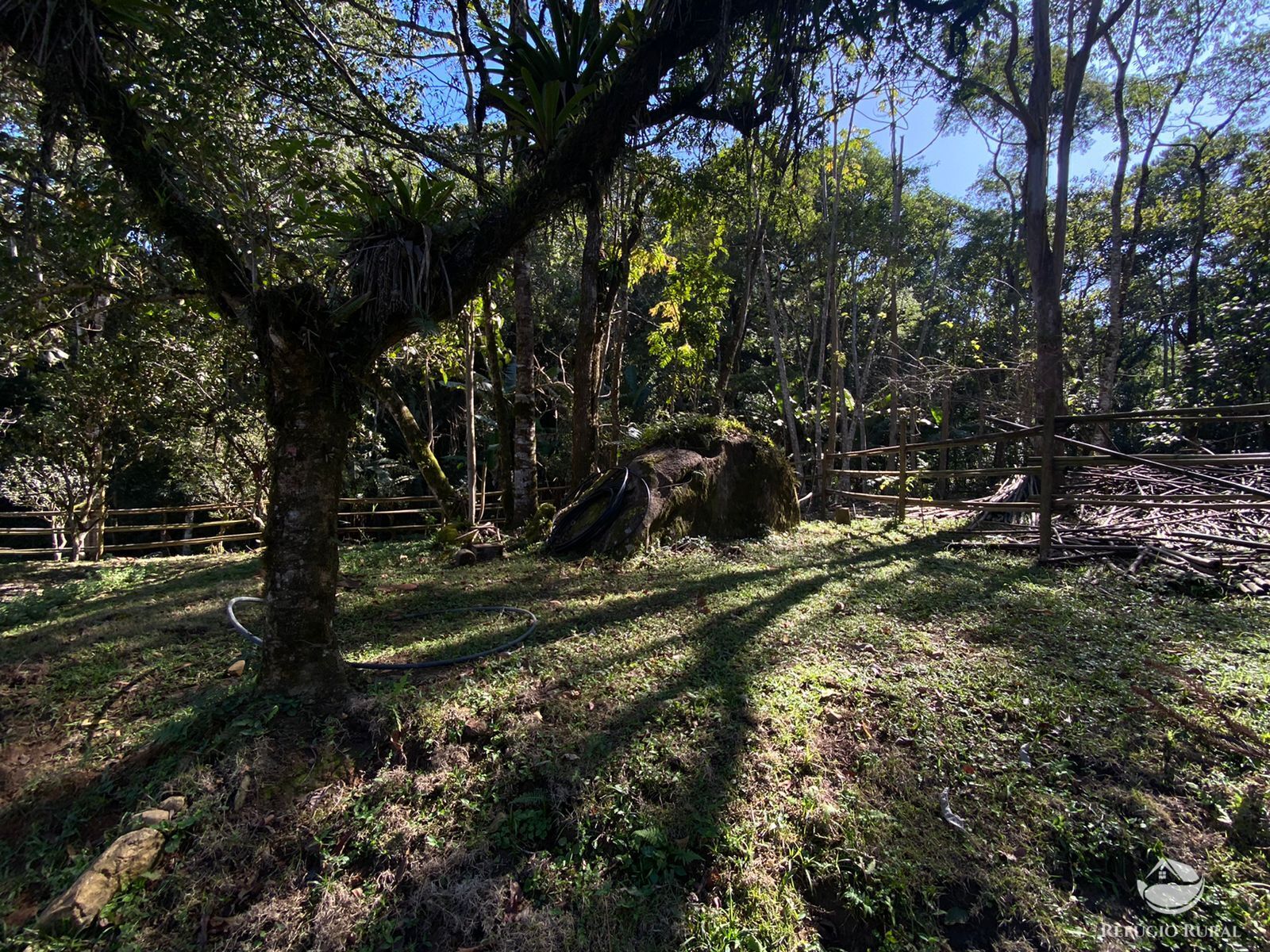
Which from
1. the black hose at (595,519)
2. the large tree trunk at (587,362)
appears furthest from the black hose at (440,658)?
the large tree trunk at (587,362)

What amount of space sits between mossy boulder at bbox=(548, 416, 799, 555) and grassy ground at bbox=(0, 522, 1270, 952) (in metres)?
2.43

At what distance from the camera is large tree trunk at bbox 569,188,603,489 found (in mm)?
7305

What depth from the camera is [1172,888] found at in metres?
1.86

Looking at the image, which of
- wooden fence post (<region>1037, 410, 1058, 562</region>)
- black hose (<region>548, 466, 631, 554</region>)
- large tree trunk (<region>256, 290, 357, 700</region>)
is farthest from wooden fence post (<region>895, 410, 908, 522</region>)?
large tree trunk (<region>256, 290, 357, 700</region>)

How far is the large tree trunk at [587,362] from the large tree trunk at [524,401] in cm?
65

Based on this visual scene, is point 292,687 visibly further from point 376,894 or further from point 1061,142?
point 1061,142

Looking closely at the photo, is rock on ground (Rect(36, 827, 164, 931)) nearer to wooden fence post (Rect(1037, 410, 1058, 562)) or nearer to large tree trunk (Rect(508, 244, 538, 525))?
large tree trunk (Rect(508, 244, 538, 525))

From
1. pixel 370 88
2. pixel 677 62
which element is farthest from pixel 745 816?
→ pixel 370 88

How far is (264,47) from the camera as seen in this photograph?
3838mm

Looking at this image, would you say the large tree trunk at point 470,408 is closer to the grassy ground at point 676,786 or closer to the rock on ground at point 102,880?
the grassy ground at point 676,786

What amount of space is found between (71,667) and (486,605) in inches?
102

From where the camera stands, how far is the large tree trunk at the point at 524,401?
688cm

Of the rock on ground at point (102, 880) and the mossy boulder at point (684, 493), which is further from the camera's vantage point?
the mossy boulder at point (684, 493)

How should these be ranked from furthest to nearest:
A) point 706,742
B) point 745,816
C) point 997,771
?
1. point 706,742
2. point 997,771
3. point 745,816
